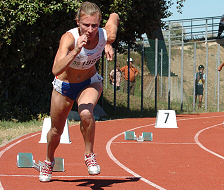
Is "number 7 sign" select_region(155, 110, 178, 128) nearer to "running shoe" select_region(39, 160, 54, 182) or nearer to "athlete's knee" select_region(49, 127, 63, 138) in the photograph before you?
"running shoe" select_region(39, 160, 54, 182)

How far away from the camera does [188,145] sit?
1241 centimetres

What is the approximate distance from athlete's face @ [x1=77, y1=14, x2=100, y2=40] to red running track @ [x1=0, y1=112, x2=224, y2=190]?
2.00 metres

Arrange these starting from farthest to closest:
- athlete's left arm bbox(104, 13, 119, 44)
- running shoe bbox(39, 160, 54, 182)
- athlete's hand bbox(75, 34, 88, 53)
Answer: running shoe bbox(39, 160, 54, 182), athlete's left arm bbox(104, 13, 119, 44), athlete's hand bbox(75, 34, 88, 53)

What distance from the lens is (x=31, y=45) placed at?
16.4 m

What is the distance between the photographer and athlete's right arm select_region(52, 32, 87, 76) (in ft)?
19.0

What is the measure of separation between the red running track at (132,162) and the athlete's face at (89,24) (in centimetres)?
200

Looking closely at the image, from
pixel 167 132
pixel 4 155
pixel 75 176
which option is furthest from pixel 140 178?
pixel 167 132

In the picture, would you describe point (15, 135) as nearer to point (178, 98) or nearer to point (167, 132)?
point (167, 132)

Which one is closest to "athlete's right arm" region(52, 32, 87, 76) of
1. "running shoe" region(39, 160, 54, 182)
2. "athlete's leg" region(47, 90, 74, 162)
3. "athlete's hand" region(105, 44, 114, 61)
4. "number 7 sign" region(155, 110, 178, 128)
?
"athlete's hand" region(105, 44, 114, 61)

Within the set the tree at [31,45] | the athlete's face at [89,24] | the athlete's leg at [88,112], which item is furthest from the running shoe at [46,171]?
the tree at [31,45]

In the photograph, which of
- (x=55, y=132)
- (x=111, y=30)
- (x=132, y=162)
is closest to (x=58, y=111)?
(x=55, y=132)

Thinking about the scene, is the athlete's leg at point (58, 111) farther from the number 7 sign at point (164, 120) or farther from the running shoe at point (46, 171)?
the number 7 sign at point (164, 120)

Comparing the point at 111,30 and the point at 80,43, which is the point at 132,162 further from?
the point at 80,43

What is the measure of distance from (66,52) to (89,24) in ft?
1.30
